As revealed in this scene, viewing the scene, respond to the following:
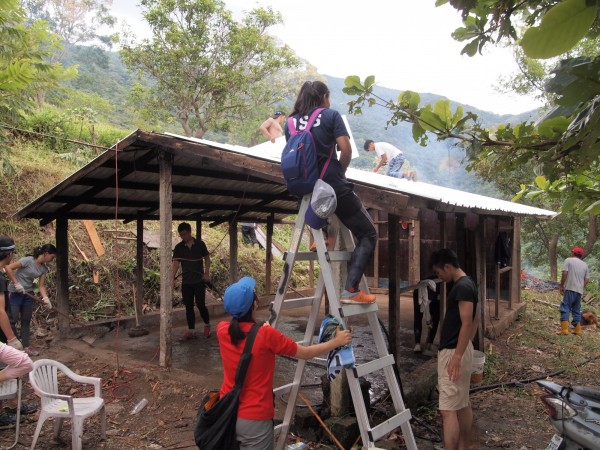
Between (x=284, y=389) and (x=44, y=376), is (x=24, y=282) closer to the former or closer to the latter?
(x=44, y=376)

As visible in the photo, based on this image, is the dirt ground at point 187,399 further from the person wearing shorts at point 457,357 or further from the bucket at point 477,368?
the person wearing shorts at point 457,357

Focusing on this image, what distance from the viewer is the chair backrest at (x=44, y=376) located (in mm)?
4228

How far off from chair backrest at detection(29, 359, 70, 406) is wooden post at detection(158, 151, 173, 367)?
1658mm

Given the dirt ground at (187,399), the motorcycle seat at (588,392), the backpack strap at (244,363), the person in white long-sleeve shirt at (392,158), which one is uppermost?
the person in white long-sleeve shirt at (392,158)

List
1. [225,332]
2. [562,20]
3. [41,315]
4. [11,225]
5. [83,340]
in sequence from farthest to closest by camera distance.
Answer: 1. [11,225]
2. [41,315]
3. [83,340]
4. [225,332]
5. [562,20]

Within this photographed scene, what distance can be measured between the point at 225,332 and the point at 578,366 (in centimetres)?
697

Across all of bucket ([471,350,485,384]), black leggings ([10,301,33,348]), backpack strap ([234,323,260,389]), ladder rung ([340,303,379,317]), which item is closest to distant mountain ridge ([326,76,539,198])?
bucket ([471,350,485,384])

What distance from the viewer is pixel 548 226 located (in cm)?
1680

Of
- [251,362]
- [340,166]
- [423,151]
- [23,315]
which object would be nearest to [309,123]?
[340,166]

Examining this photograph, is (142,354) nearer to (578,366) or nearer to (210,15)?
(578,366)

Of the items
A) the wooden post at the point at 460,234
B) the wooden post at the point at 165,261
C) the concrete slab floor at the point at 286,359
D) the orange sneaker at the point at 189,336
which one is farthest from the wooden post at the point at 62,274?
the wooden post at the point at 460,234

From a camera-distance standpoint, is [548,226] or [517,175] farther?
[548,226]

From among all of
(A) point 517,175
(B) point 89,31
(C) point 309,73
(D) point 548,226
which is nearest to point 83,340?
(A) point 517,175

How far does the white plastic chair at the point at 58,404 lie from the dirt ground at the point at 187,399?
399 mm
